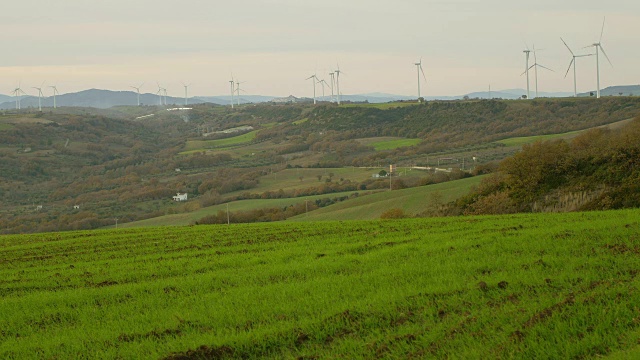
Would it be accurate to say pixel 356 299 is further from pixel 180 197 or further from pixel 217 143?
pixel 217 143

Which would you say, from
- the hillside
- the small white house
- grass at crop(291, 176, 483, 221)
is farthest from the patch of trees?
the small white house

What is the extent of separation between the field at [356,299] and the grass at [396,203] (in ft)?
113

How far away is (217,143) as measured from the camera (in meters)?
187

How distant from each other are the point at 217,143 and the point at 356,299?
6908 inches

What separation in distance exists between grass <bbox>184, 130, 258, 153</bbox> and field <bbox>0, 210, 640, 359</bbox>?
514 feet

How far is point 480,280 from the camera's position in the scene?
14391 mm

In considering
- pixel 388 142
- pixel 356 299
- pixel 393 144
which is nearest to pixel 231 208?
pixel 393 144

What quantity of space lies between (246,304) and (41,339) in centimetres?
382

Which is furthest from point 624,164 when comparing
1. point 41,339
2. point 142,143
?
point 142,143

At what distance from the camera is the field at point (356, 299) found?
420 inches

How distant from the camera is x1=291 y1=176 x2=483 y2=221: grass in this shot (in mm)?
58781

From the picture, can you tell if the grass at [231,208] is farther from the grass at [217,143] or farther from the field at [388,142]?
the grass at [217,143]

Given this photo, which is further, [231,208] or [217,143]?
[217,143]

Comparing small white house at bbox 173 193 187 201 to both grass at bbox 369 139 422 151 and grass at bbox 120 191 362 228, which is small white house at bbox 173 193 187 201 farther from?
grass at bbox 369 139 422 151
